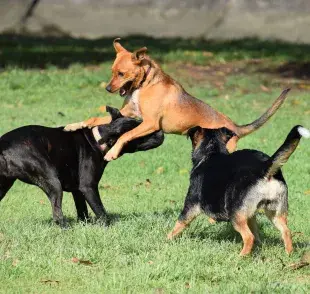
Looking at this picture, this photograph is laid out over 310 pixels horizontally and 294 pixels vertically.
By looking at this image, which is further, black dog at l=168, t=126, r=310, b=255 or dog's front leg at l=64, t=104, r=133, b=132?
dog's front leg at l=64, t=104, r=133, b=132

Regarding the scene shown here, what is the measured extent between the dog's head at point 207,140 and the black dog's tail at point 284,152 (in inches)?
39.9

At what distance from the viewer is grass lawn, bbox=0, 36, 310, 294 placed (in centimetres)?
662

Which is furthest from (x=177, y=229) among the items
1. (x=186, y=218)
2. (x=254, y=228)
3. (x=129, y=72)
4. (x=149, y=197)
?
(x=149, y=197)

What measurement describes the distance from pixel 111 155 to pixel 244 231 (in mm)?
1992

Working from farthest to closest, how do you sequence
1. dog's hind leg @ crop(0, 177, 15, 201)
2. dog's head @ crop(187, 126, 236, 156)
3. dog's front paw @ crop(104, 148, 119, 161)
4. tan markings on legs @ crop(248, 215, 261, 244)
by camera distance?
1. dog's front paw @ crop(104, 148, 119, 161)
2. dog's hind leg @ crop(0, 177, 15, 201)
3. dog's head @ crop(187, 126, 236, 156)
4. tan markings on legs @ crop(248, 215, 261, 244)

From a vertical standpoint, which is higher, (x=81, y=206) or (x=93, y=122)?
(x=93, y=122)

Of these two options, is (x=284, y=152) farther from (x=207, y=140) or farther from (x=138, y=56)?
(x=138, y=56)

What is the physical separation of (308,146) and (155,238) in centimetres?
624

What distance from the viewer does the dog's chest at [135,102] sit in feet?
29.9

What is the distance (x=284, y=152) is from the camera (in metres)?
7.02

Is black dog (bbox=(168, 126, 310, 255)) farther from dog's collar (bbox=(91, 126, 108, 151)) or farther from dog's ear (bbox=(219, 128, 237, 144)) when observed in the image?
dog's collar (bbox=(91, 126, 108, 151))

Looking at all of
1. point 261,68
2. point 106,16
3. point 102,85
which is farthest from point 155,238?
point 106,16

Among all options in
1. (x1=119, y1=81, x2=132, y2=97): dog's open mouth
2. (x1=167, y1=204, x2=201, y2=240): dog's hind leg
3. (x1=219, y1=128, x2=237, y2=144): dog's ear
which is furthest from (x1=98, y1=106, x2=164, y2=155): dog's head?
(x1=167, y1=204, x2=201, y2=240): dog's hind leg

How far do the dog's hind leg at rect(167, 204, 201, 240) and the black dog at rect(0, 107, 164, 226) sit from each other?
1145mm
